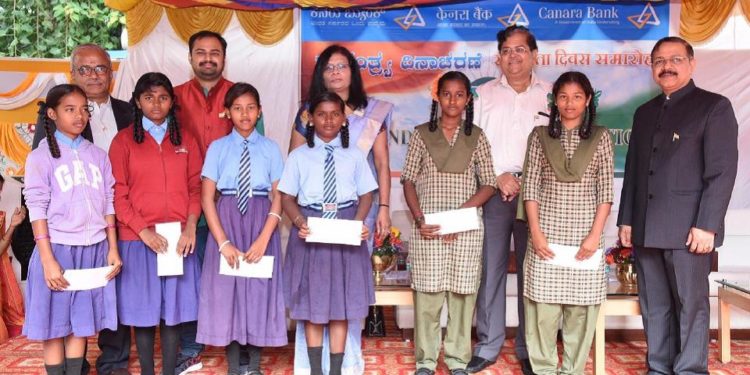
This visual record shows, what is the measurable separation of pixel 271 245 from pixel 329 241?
0.37 metres

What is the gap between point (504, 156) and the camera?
12.3ft

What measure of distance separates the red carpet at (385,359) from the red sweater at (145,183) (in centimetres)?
93

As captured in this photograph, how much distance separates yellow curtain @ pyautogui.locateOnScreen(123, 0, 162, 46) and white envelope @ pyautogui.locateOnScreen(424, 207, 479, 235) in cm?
318

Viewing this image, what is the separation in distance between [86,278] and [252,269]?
73cm

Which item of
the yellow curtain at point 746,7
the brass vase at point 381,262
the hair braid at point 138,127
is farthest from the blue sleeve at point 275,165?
the yellow curtain at point 746,7

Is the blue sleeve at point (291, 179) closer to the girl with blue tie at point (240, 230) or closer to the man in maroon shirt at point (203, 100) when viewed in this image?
the girl with blue tie at point (240, 230)

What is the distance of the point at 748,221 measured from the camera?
5.61 metres

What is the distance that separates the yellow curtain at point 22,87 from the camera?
583 centimetres

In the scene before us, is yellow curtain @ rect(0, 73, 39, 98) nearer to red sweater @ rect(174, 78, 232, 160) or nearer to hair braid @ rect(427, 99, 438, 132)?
red sweater @ rect(174, 78, 232, 160)

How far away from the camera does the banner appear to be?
5535 millimetres

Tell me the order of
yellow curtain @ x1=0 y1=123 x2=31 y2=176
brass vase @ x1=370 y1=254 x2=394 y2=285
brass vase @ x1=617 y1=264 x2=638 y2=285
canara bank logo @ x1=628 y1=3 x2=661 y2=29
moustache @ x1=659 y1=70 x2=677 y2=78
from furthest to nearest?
yellow curtain @ x1=0 y1=123 x2=31 y2=176, canara bank logo @ x1=628 y1=3 x2=661 y2=29, brass vase @ x1=370 y1=254 x2=394 y2=285, brass vase @ x1=617 y1=264 x2=638 y2=285, moustache @ x1=659 y1=70 x2=677 y2=78

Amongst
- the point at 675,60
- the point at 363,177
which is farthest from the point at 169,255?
the point at 675,60

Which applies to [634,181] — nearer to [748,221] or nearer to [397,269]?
[397,269]

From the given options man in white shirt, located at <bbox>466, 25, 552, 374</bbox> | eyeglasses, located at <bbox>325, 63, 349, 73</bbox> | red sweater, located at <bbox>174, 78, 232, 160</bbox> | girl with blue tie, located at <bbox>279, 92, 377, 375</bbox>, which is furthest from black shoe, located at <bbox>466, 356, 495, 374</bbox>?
red sweater, located at <bbox>174, 78, 232, 160</bbox>
